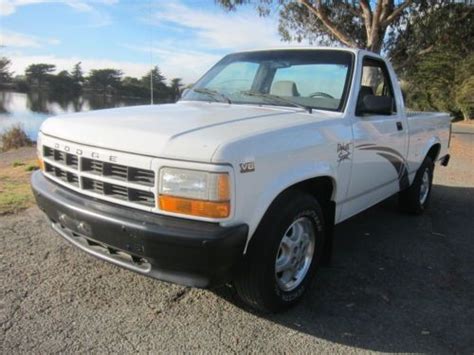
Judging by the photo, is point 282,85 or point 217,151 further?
point 282,85

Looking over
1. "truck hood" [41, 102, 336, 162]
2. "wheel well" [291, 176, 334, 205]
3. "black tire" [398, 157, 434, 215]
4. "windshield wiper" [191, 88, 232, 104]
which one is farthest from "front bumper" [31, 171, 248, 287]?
"black tire" [398, 157, 434, 215]

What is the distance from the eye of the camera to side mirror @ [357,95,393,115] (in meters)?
3.86

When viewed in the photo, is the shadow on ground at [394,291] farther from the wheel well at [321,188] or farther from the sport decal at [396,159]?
the wheel well at [321,188]

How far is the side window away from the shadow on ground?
1449 millimetres

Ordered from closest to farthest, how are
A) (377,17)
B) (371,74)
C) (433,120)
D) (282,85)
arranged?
(282,85) → (371,74) → (433,120) → (377,17)

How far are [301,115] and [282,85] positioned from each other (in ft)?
2.25

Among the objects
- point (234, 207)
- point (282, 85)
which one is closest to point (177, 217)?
point (234, 207)

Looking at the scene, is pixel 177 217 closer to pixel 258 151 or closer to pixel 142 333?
pixel 258 151

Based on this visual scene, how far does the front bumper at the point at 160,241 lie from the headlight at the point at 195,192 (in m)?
0.07

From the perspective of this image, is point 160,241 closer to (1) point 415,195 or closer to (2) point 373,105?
(2) point 373,105

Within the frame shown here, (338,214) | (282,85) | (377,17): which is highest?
(377,17)

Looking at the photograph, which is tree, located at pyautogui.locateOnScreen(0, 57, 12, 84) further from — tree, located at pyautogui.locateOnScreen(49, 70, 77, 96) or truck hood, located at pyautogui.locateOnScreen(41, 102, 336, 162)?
truck hood, located at pyautogui.locateOnScreen(41, 102, 336, 162)

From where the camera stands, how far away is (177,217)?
2.67 metres

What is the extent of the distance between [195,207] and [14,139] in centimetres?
1329
